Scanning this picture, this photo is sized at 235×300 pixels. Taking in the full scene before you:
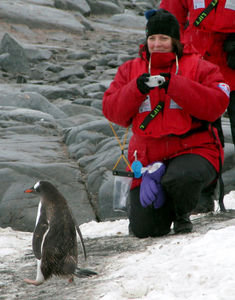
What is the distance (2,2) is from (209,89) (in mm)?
17000

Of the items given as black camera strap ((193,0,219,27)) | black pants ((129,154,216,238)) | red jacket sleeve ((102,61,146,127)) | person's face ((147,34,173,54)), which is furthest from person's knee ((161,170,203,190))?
black camera strap ((193,0,219,27))

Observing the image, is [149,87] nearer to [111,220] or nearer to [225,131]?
[111,220]

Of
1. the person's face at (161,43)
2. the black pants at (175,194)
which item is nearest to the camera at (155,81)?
the person's face at (161,43)

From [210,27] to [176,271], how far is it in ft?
7.67

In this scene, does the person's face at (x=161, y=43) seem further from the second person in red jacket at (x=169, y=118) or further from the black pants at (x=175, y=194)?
the black pants at (x=175, y=194)

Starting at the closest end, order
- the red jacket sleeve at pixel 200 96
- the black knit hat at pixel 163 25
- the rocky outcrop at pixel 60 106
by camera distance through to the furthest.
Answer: the red jacket sleeve at pixel 200 96 → the black knit hat at pixel 163 25 → the rocky outcrop at pixel 60 106

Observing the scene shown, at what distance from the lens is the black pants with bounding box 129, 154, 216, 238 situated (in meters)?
3.54

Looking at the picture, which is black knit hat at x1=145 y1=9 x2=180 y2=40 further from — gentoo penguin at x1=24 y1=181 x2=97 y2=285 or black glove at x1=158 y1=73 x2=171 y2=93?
gentoo penguin at x1=24 y1=181 x2=97 y2=285

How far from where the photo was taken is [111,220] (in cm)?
532

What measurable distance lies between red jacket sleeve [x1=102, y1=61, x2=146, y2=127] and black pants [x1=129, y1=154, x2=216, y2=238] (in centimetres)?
43

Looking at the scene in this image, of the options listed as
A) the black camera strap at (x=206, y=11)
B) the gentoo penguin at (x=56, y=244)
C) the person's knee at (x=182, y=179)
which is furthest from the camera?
the black camera strap at (x=206, y=11)

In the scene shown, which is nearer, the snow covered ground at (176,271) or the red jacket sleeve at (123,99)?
the snow covered ground at (176,271)

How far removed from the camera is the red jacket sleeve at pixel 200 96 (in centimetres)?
340

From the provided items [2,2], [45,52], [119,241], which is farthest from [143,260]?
[2,2]
